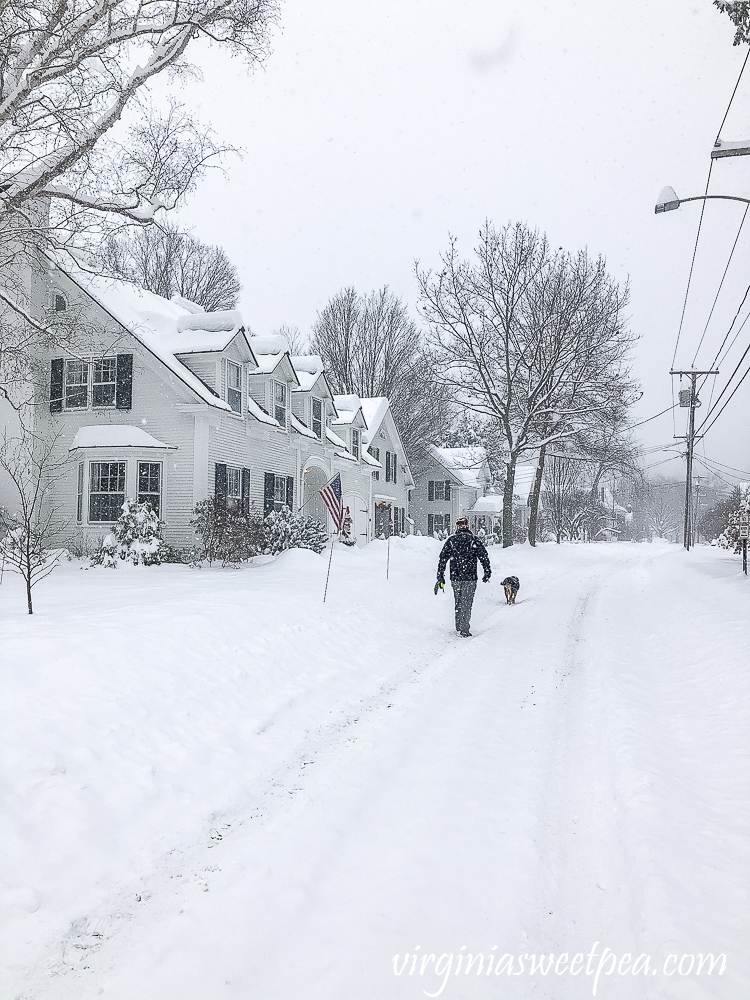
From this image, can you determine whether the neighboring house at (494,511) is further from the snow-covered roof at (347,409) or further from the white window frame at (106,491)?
the white window frame at (106,491)

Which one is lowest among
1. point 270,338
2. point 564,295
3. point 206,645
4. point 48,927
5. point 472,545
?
point 48,927

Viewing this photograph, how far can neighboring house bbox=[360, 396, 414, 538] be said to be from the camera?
36062 millimetres

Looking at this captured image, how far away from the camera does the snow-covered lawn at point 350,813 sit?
3.10 meters

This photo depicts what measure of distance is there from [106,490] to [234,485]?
3.83m

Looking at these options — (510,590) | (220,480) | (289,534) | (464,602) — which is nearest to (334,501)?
(464,602)

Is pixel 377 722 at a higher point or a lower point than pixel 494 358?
lower

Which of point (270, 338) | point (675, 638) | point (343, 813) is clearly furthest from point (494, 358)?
point (343, 813)

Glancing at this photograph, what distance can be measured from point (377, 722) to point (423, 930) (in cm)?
315

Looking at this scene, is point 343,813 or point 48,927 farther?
point 343,813

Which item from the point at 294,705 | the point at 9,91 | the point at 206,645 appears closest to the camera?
the point at 294,705

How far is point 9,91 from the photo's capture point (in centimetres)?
1267

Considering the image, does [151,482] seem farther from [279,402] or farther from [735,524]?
[735,524]

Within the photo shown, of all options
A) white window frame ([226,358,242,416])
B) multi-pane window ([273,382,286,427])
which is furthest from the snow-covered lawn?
multi-pane window ([273,382,286,427])

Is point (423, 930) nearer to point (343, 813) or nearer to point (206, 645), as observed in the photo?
point (343, 813)
